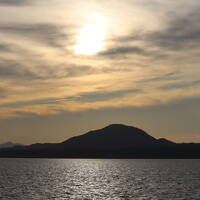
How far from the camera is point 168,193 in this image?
3770 inches

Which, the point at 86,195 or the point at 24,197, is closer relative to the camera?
the point at 24,197

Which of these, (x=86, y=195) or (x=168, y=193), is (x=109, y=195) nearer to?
(x=86, y=195)

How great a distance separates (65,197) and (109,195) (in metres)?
10.9

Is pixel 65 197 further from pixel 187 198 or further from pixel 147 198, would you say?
pixel 187 198

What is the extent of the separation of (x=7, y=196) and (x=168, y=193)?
122 feet

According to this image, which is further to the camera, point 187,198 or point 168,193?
point 168,193

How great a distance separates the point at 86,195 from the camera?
313 ft

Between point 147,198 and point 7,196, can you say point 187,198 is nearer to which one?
point 147,198

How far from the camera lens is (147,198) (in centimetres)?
8619

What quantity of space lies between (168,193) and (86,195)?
19.4 metres

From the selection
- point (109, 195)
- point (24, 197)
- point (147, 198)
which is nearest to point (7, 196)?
point (24, 197)

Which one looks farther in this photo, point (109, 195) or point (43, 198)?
point (109, 195)

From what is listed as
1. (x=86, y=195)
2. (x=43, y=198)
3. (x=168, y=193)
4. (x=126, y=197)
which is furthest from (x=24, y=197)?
(x=168, y=193)

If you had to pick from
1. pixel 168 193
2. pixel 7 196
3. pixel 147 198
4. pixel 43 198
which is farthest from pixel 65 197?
pixel 168 193
